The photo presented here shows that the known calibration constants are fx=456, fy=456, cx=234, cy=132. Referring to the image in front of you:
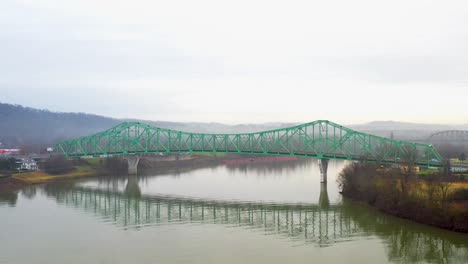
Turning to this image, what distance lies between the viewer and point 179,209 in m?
20.4

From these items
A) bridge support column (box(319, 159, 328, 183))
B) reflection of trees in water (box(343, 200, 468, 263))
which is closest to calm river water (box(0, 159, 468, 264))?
reflection of trees in water (box(343, 200, 468, 263))

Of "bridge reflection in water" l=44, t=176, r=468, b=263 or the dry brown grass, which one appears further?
the dry brown grass

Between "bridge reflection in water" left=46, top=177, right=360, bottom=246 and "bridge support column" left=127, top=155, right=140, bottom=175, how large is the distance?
1206 centimetres

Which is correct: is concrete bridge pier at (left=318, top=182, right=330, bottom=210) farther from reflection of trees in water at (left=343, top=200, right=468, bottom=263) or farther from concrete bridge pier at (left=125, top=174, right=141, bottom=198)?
concrete bridge pier at (left=125, top=174, right=141, bottom=198)

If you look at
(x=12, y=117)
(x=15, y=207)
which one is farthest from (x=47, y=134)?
(x=15, y=207)

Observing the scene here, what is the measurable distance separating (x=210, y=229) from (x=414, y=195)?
300 inches

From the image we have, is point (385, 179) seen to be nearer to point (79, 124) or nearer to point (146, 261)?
point (146, 261)

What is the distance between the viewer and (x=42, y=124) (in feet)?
345

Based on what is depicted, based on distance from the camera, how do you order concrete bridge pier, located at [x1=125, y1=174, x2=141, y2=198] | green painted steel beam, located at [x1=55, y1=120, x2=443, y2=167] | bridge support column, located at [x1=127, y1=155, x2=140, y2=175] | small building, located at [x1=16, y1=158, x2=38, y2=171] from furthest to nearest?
bridge support column, located at [x1=127, y1=155, x2=140, y2=175], small building, located at [x1=16, y1=158, x2=38, y2=171], green painted steel beam, located at [x1=55, y1=120, x2=443, y2=167], concrete bridge pier, located at [x1=125, y1=174, x2=141, y2=198]

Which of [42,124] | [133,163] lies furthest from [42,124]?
[133,163]

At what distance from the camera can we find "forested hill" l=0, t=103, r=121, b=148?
91.2 m

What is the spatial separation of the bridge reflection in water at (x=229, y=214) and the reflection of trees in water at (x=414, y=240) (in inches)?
31.4

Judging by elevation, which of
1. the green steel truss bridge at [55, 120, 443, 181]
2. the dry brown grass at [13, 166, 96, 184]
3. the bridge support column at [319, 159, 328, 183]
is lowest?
the dry brown grass at [13, 166, 96, 184]

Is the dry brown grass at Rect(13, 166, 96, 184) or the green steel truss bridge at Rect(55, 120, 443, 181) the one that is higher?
the green steel truss bridge at Rect(55, 120, 443, 181)
